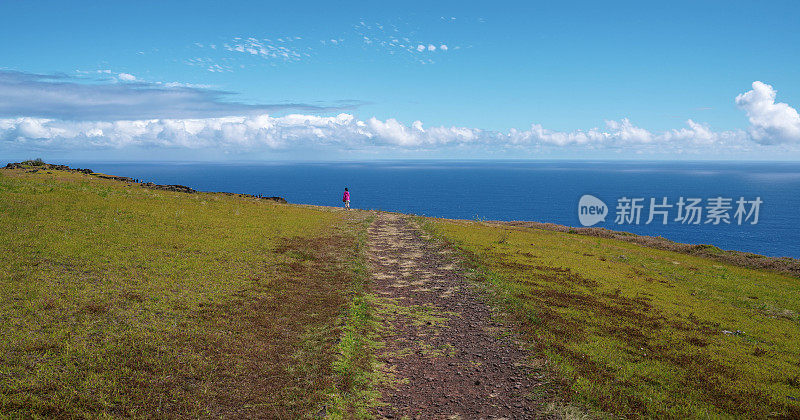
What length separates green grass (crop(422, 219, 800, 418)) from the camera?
12.6m

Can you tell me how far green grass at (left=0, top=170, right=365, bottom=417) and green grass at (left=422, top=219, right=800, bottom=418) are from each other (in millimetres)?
9314

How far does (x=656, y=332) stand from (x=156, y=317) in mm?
22228

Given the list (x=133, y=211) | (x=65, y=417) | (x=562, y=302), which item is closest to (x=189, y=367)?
(x=65, y=417)

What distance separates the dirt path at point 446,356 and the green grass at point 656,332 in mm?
1566

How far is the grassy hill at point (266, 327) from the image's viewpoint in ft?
35.4

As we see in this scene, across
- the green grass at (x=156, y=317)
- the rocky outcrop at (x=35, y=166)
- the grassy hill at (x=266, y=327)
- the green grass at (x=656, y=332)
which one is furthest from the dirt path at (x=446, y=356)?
the rocky outcrop at (x=35, y=166)

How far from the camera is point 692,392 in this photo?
12922mm

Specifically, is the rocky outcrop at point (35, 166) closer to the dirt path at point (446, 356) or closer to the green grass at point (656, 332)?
the dirt path at point (446, 356)

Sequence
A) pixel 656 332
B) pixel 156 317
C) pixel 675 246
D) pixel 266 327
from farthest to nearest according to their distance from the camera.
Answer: pixel 675 246 < pixel 656 332 < pixel 266 327 < pixel 156 317

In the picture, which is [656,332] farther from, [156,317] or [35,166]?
[35,166]

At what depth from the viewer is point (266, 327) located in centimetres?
1556

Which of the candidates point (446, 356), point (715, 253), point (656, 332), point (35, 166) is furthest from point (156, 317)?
point (715, 253)

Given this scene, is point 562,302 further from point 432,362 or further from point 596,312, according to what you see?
point 432,362

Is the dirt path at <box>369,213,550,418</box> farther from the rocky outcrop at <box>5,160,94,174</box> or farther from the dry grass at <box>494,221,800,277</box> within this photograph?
the rocky outcrop at <box>5,160,94,174</box>
